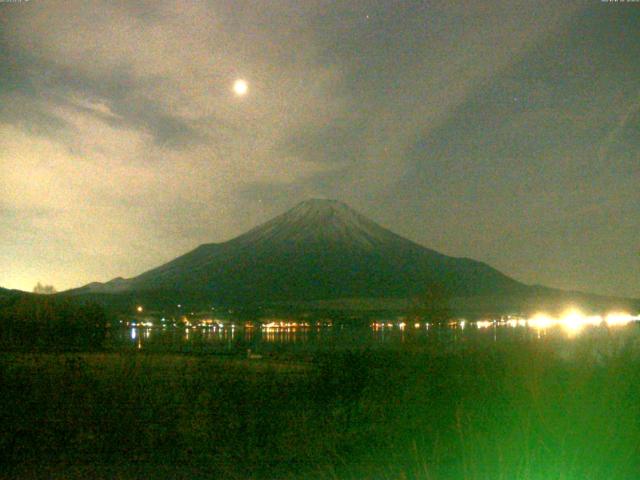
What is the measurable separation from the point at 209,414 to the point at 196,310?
351 ft

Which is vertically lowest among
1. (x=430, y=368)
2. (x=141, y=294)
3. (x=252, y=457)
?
(x=252, y=457)

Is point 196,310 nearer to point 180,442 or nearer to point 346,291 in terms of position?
point 346,291

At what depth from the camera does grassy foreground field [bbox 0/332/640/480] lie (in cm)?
857

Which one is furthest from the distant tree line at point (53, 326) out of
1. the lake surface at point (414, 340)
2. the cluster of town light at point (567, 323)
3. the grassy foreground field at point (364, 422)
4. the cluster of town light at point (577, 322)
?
the grassy foreground field at point (364, 422)

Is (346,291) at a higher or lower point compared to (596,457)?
higher

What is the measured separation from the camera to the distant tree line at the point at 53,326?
127ft

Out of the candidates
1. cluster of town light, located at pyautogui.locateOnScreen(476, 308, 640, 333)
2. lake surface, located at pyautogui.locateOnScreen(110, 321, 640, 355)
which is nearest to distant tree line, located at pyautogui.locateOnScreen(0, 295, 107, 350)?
lake surface, located at pyautogui.locateOnScreen(110, 321, 640, 355)

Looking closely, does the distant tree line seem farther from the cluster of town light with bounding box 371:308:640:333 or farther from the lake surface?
the cluster of town light with bounding box 371:308:640:333

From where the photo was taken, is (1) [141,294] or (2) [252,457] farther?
(1) [141,294]

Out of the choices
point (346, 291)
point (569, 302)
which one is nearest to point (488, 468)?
point (346, 291)

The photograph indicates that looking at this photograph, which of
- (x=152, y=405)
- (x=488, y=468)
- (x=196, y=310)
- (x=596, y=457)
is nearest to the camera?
(x=488, y=468)

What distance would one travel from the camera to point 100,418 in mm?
11930

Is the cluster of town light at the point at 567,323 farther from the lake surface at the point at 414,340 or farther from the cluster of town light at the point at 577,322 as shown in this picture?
the lake surface at the point at 414,340

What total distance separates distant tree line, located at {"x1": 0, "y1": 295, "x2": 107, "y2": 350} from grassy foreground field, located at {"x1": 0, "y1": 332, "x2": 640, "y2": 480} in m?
24.1
